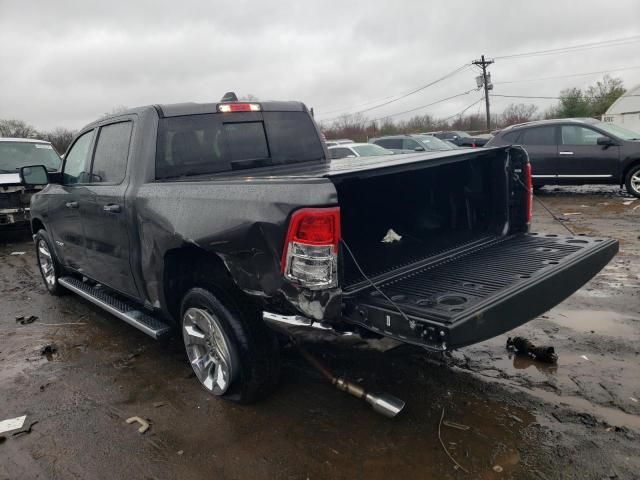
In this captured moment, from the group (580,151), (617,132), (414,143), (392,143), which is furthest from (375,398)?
(392,143)

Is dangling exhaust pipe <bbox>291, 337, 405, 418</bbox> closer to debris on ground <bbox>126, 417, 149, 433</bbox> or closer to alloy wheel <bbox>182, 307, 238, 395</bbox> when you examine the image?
alloy wheel <bbox>182, 307, 238, 395</bbox>

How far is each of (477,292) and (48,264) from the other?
5.37 meters

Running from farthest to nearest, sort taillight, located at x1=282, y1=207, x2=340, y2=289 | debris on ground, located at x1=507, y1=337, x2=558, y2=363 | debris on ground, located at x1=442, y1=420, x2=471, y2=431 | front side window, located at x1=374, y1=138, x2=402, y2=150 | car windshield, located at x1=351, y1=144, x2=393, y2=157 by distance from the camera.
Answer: front side window, located at x1=374, y1=138, x2=402, y2=150 → car windshield, located at x1=351, y1=144, x2=393, y2=157 → debris on ground, located at x1=507, y1=337, x2=558, y2=363 → debris on ground, located at x1=442, y1=420, x2=471, y2=431 → taillight, located at x1=282, y1=207, x2=340, y2=289

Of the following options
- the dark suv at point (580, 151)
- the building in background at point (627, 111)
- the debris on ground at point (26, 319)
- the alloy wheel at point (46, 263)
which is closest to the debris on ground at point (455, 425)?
the debris on ground at point (26, 319)

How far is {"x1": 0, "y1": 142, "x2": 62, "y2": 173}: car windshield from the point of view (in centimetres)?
1032

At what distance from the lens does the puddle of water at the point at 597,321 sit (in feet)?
13.8

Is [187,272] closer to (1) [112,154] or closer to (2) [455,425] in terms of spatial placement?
(1) [112,154]

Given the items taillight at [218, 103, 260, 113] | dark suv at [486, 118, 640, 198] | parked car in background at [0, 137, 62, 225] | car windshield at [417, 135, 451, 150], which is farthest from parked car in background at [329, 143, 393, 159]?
taillight at [218, 103, 260, 113]

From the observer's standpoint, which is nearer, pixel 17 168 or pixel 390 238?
pixel 390 238

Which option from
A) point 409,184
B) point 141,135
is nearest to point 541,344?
point 409,184

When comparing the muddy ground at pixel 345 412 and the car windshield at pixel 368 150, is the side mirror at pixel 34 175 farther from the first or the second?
the car windshield at pixel 368 150

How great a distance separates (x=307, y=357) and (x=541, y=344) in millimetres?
1866

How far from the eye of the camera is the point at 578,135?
11.8m

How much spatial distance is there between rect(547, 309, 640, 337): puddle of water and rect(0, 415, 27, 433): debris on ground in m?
4.23
